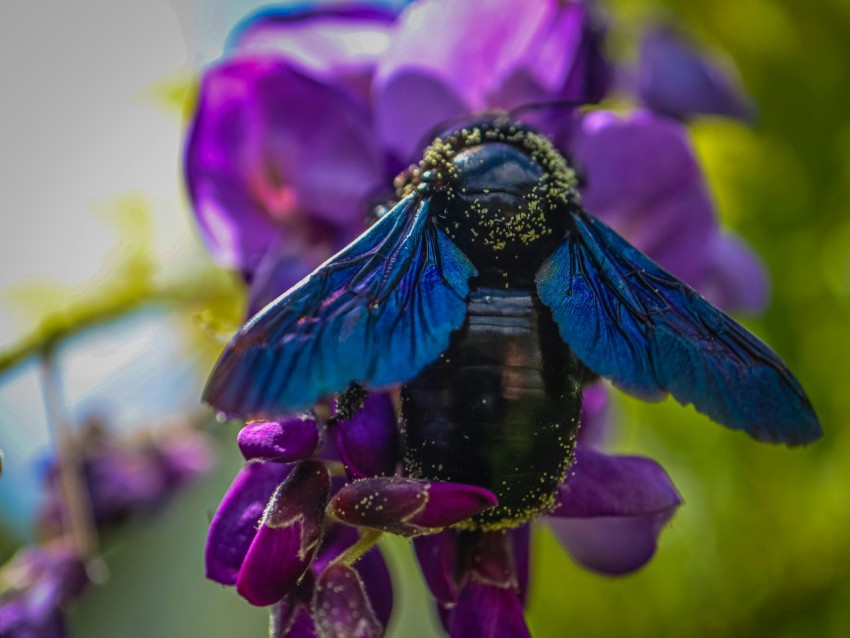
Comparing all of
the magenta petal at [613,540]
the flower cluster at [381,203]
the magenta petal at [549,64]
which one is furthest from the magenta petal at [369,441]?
the magenta petal at [549,64]

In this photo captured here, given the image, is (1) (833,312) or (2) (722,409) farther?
(1) (833,312)

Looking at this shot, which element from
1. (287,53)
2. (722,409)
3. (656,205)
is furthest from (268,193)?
(722,409)

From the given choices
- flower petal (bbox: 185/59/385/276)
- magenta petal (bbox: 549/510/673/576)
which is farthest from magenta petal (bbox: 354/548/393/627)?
flower petal (bbox: 185/59/385/276)

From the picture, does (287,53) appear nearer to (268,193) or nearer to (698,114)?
(268,193)

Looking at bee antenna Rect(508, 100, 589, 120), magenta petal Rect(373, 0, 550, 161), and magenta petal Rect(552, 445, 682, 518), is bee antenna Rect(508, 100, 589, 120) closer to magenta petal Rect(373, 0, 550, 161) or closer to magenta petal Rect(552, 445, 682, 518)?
magenta petal Rect(373, 0, 550, 161)

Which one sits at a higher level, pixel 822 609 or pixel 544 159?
pixel 544 159

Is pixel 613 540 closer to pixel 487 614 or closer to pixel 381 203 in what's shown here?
pixel 487 614
